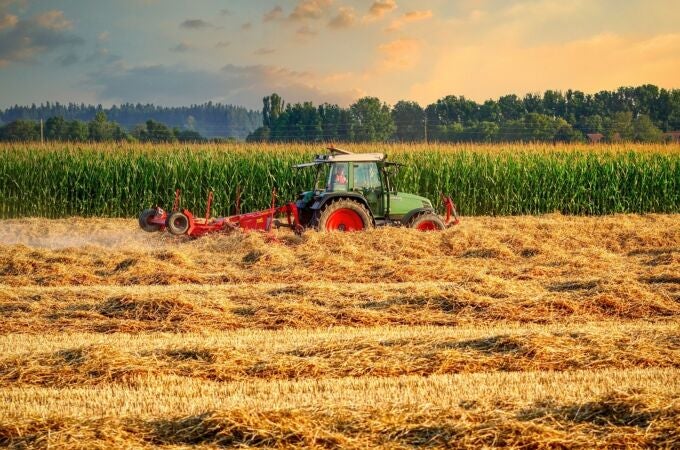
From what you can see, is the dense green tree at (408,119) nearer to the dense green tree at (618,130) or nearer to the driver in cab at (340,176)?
the dense green tree at (618,130)

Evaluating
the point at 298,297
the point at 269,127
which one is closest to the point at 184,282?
the point at 298,297

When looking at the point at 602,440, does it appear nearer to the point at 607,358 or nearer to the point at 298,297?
the point at 607,358

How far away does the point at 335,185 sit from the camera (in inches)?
603

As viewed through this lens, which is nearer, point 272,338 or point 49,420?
point 49,420

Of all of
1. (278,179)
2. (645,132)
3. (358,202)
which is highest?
(645,132)

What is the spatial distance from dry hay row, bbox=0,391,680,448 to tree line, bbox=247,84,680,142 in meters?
50.4

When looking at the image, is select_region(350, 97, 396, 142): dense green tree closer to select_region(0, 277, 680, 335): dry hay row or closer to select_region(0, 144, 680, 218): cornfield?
select_region(0, 144, 680, 218): cornfield

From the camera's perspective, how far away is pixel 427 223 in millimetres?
15664

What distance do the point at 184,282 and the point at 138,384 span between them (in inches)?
201

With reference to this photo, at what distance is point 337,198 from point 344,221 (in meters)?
0.42

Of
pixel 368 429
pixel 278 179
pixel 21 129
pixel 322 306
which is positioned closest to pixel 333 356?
pixel 368 429

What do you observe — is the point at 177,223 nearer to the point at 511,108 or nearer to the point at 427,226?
the point at 427,226

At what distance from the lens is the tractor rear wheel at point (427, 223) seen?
1550 cm

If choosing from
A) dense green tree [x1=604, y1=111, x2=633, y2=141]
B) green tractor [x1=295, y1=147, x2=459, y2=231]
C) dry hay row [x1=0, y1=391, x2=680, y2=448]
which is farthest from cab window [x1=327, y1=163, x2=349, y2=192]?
dense green tree [x1=604, y1=111, x2=633, y2=141]
